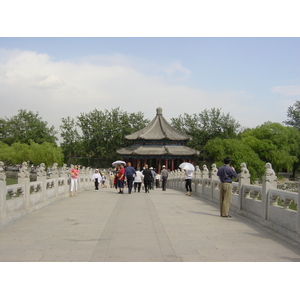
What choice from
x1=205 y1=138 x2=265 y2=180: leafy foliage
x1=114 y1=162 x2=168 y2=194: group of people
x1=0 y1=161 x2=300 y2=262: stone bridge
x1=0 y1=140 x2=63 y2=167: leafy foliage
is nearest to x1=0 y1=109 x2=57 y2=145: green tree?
x1=0 y1=140 x2=63 y2=167: leafy foliage

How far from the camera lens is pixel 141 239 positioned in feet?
24.9

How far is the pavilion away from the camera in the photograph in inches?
2008

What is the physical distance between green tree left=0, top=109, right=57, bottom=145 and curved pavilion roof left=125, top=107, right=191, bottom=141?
21917mm

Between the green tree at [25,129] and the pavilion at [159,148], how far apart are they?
20970mm

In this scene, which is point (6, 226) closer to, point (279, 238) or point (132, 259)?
point (132, 259)

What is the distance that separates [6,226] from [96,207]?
4.35m

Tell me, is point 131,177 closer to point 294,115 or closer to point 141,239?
point 141,239

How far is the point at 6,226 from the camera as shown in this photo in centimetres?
923

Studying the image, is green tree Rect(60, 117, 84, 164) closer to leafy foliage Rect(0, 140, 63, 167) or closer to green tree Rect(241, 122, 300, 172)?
leafy foliage Rect(0, 140, 63, 167)

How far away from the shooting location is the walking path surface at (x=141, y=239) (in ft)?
20.5

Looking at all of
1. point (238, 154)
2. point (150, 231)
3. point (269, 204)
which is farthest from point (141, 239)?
point (238, 154)

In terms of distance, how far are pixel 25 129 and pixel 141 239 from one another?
222 feet

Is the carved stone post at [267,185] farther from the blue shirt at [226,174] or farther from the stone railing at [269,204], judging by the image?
the blue shirt at [226,174]
